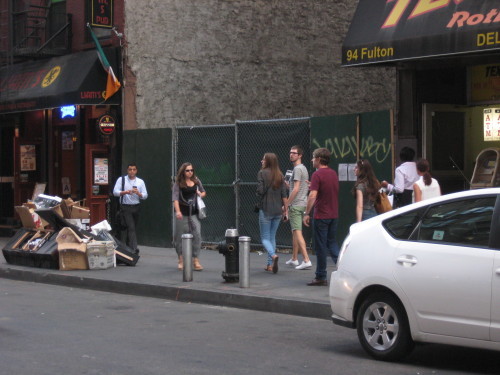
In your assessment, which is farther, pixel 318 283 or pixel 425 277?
pixel 318 283

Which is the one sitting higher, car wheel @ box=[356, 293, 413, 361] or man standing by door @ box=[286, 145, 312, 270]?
man standing by door @ box=[286, 145, 312, 270]

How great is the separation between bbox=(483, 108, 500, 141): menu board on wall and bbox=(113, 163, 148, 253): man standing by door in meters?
6.61

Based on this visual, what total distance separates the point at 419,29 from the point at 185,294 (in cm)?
570

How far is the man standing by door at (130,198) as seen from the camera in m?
16.5

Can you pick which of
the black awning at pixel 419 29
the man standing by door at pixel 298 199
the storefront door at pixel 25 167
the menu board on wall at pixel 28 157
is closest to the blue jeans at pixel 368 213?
the man standing by door at pixel 298 199

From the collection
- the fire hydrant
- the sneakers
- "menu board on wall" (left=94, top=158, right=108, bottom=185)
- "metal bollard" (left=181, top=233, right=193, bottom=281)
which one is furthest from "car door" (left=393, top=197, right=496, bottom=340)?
"menu board on wall" (left=94, top=158, right=108, bottom=185)

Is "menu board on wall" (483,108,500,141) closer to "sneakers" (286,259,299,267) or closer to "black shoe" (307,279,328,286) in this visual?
"sneakers" (286,259,299,267)

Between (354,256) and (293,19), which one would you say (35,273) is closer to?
(354,256)

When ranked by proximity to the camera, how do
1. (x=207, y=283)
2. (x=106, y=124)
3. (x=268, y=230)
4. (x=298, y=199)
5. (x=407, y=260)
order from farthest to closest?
(x=106, y=124), (x=298, y=199), (x=268, y=230), (x=207, y=283), (x=407, y=260)

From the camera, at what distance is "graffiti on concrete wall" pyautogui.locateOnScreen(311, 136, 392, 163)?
1462 centimetres

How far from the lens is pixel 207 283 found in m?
12.6

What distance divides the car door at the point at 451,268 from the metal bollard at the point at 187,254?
5.46 metres

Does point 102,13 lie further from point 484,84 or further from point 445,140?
point 484,84

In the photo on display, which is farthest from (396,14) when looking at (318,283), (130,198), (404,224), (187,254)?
(404,224)
